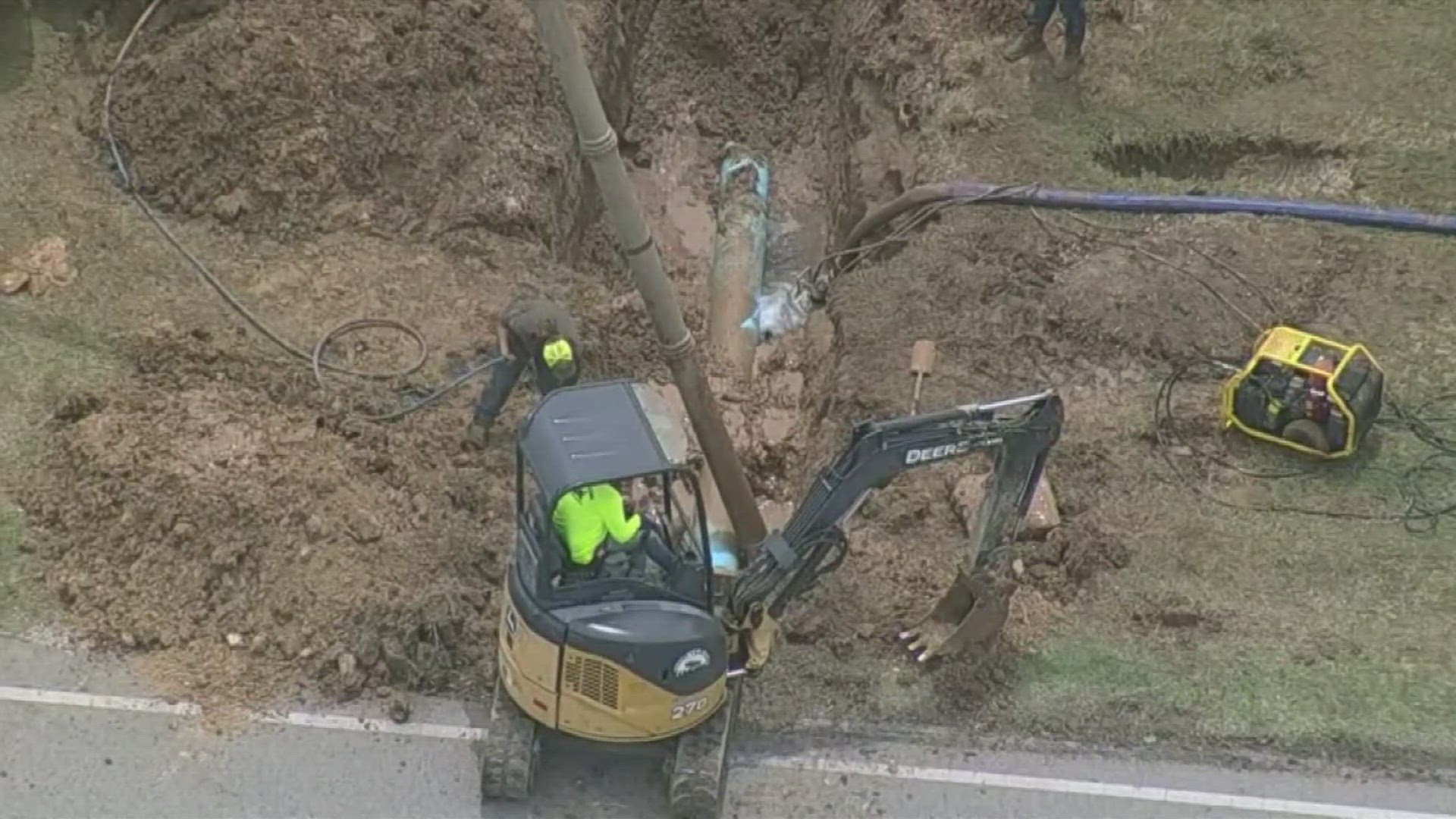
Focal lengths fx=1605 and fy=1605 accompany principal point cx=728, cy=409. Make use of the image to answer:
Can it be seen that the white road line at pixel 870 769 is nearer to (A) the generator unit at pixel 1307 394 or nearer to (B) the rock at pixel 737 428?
(A) the generator unit at pixel 1307 394

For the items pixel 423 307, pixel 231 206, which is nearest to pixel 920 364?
pixel 423 307

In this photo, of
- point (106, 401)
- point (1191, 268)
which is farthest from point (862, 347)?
point (106, 401)

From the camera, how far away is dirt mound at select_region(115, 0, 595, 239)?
14242 mm

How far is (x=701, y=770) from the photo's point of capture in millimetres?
9664

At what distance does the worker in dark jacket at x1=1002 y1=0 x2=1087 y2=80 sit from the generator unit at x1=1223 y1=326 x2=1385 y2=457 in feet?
14.2

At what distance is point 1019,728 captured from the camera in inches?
416

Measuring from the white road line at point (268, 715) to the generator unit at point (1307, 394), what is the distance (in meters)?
6.32

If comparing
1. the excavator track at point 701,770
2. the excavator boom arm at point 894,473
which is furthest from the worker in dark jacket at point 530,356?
the excavator track at point 701,770

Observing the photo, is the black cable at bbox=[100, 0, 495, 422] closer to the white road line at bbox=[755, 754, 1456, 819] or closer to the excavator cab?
the excavator cab

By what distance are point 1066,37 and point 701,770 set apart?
904 centimetres

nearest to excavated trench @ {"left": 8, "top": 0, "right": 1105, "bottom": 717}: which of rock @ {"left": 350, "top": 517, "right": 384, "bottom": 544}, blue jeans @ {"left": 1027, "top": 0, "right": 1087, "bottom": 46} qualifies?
A: rock @ {"left": 350, "top": 517, "right": 384, "bottom": 544}

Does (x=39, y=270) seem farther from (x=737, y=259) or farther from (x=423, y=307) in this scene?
(x=737, y=259)

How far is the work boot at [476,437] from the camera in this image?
12398mm

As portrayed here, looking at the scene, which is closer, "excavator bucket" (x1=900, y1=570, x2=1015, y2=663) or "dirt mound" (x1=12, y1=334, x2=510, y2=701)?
"excavator bucket" (x1=900, y1=570, x2=1015, y2=663)
